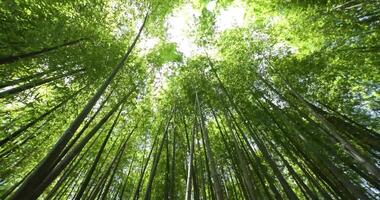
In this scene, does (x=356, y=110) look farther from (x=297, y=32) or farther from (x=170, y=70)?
(x=170, y=70)

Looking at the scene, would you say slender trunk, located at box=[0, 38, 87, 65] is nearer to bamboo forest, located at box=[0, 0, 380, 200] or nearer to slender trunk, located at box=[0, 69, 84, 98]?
bamboo forest, located at box=[0, 0, 380, 200]

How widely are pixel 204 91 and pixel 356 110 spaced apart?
329 cm

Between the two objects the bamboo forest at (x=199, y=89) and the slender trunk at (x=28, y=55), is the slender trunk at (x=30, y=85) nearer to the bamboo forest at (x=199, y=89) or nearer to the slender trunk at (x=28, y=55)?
the bamboo forest at (x=199, y=89)

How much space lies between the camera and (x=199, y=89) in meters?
6.57

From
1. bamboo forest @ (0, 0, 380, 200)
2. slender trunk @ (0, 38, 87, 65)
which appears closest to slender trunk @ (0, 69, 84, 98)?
bamboo forest @ (0, 0, 380, 200)

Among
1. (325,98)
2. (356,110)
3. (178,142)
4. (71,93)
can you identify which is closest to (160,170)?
(178,142)

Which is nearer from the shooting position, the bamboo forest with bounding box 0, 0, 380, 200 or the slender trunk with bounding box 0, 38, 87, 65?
the slender trunk with bounding box 0, 38, 87, 65

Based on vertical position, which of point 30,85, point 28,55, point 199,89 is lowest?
point 30,85

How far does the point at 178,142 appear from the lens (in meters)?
6.50

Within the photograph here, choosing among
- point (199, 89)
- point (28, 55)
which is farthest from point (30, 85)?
point (199, 89)

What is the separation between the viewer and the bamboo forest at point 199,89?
3.81 meters

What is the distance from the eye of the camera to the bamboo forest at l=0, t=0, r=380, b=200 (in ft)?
12.5

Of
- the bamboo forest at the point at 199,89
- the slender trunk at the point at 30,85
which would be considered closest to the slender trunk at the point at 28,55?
the bamboo forest at the point at 199,89

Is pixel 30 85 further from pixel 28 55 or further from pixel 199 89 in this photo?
pixel 199 89
